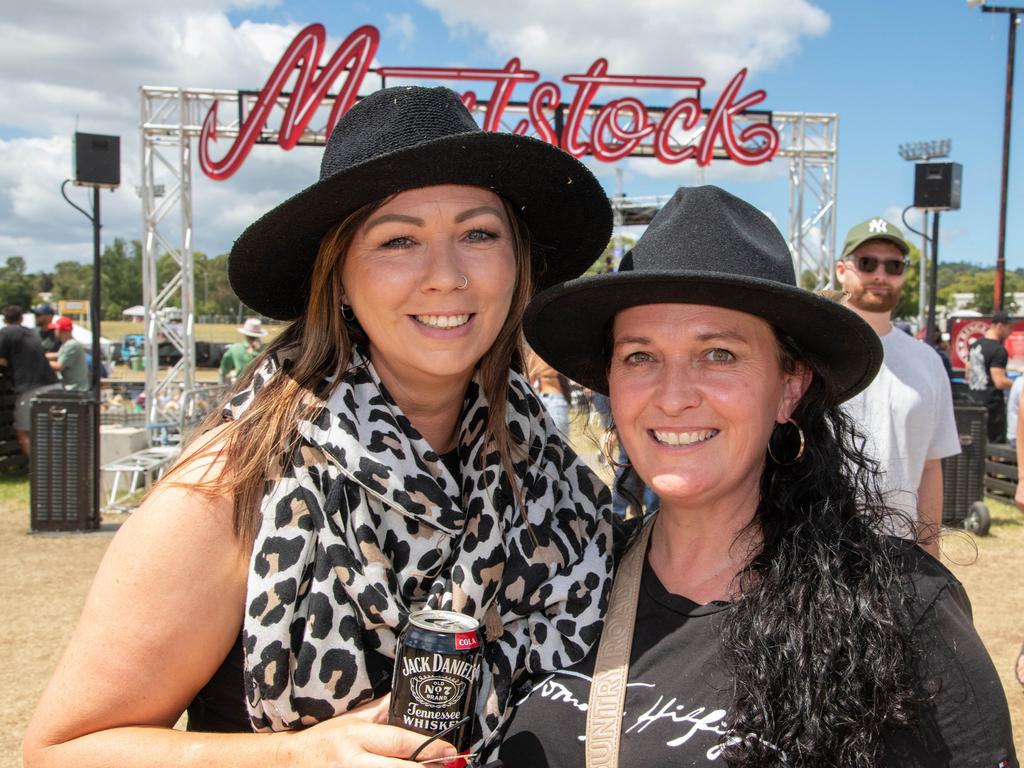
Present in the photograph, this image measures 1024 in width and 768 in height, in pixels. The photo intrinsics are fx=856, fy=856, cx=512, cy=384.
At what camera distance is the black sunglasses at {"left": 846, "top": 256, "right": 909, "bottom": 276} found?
168 inches

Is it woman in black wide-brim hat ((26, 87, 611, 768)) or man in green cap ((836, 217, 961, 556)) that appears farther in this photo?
man in green cap ((836, 217, 961, 556))

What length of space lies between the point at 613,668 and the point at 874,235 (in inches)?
135

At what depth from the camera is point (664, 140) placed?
14836mm

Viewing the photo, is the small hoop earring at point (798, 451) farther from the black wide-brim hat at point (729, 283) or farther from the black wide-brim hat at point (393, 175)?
the black wide-brim hat at point (393, 175)

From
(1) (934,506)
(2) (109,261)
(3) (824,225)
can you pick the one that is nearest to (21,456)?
(1) (934,506)

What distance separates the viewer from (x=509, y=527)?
72.3 inches

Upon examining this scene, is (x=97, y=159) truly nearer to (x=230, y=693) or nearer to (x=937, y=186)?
(x=230, y=693)

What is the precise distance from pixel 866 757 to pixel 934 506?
2.87 metres

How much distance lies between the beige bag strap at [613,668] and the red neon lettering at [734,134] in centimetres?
1389

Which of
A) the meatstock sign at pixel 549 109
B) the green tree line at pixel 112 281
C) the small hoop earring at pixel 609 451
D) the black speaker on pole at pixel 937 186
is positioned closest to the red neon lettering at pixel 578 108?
the meatstock sign at pixel 549 109

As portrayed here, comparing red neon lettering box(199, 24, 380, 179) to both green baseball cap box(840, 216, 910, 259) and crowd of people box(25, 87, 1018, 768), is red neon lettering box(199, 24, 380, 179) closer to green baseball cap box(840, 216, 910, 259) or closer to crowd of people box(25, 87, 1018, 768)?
green baseball cap box(840, 216, 910, 259)

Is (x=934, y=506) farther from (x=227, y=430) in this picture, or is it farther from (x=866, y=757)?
(x=227, y=430)

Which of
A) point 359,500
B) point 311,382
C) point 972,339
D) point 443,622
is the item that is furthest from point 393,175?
point 972,339

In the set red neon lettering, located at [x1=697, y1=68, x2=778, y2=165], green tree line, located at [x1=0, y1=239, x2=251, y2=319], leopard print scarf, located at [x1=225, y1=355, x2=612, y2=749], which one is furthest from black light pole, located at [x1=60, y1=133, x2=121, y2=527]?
green tree line, located at [x1=0, y1=239, x2=251, y2=319]
